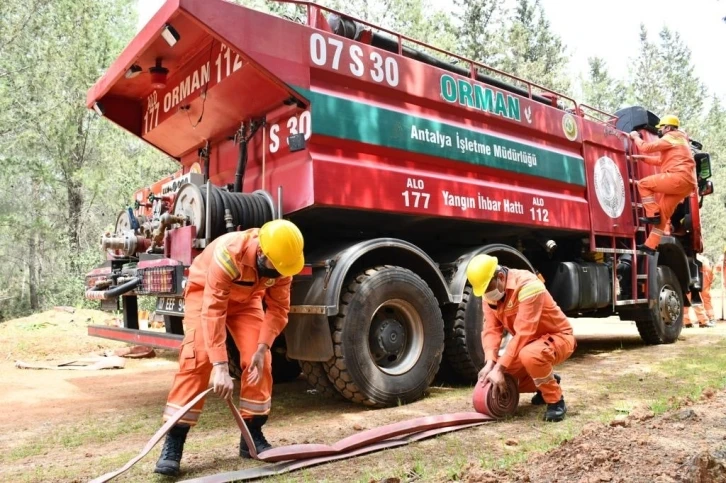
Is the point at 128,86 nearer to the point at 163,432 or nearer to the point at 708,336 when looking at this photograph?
the point at 163,432

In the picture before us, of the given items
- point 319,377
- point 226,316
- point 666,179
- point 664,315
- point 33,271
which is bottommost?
point 319,377

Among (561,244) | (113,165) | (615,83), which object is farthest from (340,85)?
(615,83)

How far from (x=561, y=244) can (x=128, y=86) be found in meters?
5.03

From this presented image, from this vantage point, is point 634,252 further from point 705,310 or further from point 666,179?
point 705,310

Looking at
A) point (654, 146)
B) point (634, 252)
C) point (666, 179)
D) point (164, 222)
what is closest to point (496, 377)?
point (164, 222)

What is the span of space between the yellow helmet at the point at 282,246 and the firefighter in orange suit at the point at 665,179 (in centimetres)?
581

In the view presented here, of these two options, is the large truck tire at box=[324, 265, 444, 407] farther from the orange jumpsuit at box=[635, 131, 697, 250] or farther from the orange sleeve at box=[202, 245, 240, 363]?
the orange jumpsuit at box=[635, 131, 697, 250]

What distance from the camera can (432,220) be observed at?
518cm

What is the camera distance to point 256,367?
3.12 meters

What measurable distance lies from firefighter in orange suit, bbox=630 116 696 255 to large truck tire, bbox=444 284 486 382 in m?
3.44

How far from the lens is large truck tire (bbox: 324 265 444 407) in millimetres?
4273

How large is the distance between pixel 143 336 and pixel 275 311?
5.70ft

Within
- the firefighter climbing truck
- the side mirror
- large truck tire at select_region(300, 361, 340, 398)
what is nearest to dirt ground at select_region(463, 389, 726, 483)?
the firefighter climbing truck

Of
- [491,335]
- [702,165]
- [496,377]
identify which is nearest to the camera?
[496,377]
